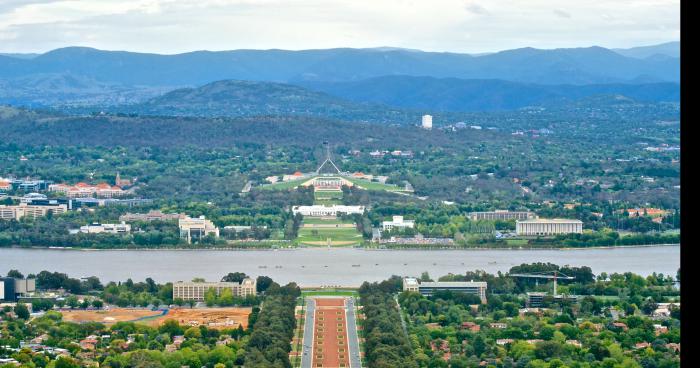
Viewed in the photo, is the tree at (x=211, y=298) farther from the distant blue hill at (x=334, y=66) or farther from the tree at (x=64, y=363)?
the distant blue hill at (x=334, y=66)

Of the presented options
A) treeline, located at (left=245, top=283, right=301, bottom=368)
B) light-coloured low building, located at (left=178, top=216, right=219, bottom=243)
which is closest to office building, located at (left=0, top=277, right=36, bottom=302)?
treeline, located at (left=245, top=283, right=301, bottom=368)

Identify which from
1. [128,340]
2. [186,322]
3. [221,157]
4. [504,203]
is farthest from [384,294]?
[221,157]

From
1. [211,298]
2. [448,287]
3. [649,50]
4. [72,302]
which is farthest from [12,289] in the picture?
[649,50]

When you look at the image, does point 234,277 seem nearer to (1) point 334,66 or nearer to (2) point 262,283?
(2) point 262,283

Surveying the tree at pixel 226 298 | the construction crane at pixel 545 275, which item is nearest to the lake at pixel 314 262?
the construction crane at pixel 545 275

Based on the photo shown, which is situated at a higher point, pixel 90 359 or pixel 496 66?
pixel 496 66

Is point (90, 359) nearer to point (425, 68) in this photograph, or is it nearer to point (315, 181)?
point (315, 181)
